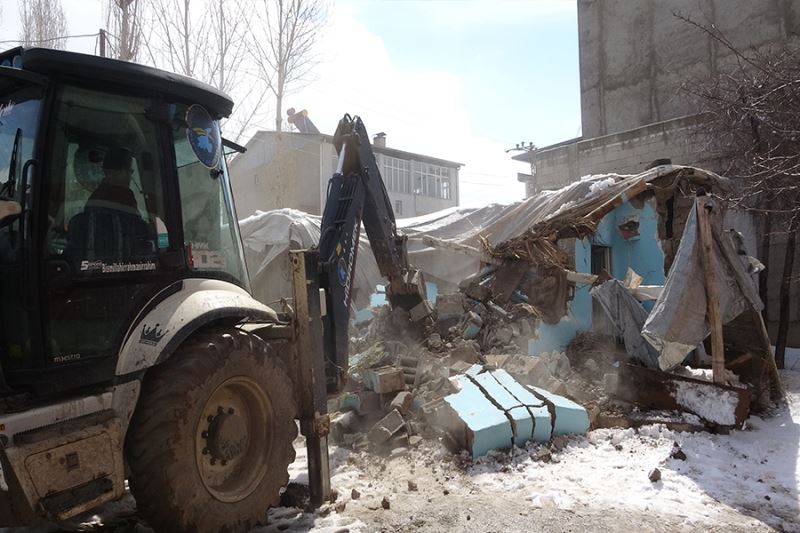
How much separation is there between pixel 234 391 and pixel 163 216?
1.17 meters

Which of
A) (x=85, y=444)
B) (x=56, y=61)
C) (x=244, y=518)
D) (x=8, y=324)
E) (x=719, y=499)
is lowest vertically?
(x=719, y=499)

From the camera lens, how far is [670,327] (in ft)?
18.5

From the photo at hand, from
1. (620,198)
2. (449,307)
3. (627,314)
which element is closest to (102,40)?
(449,307)

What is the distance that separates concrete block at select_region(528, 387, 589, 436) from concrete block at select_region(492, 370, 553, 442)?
0.22ft

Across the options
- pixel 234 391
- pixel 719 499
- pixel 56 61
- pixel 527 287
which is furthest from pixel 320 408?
pixel 527 287

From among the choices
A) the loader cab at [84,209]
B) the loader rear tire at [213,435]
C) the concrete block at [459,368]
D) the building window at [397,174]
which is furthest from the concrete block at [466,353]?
the building window at [397,174]

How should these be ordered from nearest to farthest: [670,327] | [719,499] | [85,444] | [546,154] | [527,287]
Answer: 1. [85,444]
2. [719,499]
3. [670,327]
4. [527,287]
5. [546,154]

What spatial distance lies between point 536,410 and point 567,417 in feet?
1.20

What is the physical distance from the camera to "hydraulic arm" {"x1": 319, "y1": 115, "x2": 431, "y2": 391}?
505 centimetres

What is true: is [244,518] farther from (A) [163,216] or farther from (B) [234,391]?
(A) [163,216]

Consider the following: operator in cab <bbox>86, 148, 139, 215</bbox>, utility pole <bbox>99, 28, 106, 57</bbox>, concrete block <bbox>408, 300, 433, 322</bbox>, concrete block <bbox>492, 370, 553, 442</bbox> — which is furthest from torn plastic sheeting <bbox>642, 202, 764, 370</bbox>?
utility pole <bbox>99, 28, 106, 57</bbox>

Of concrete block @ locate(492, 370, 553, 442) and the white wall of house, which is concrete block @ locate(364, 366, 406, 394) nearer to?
concrete block @ locate(492, 370, 553, 442)

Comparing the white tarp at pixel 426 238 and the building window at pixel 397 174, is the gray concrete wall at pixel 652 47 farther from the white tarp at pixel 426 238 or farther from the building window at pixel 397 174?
the building window at pixel 397 174

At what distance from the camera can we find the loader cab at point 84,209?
2.72 meters
